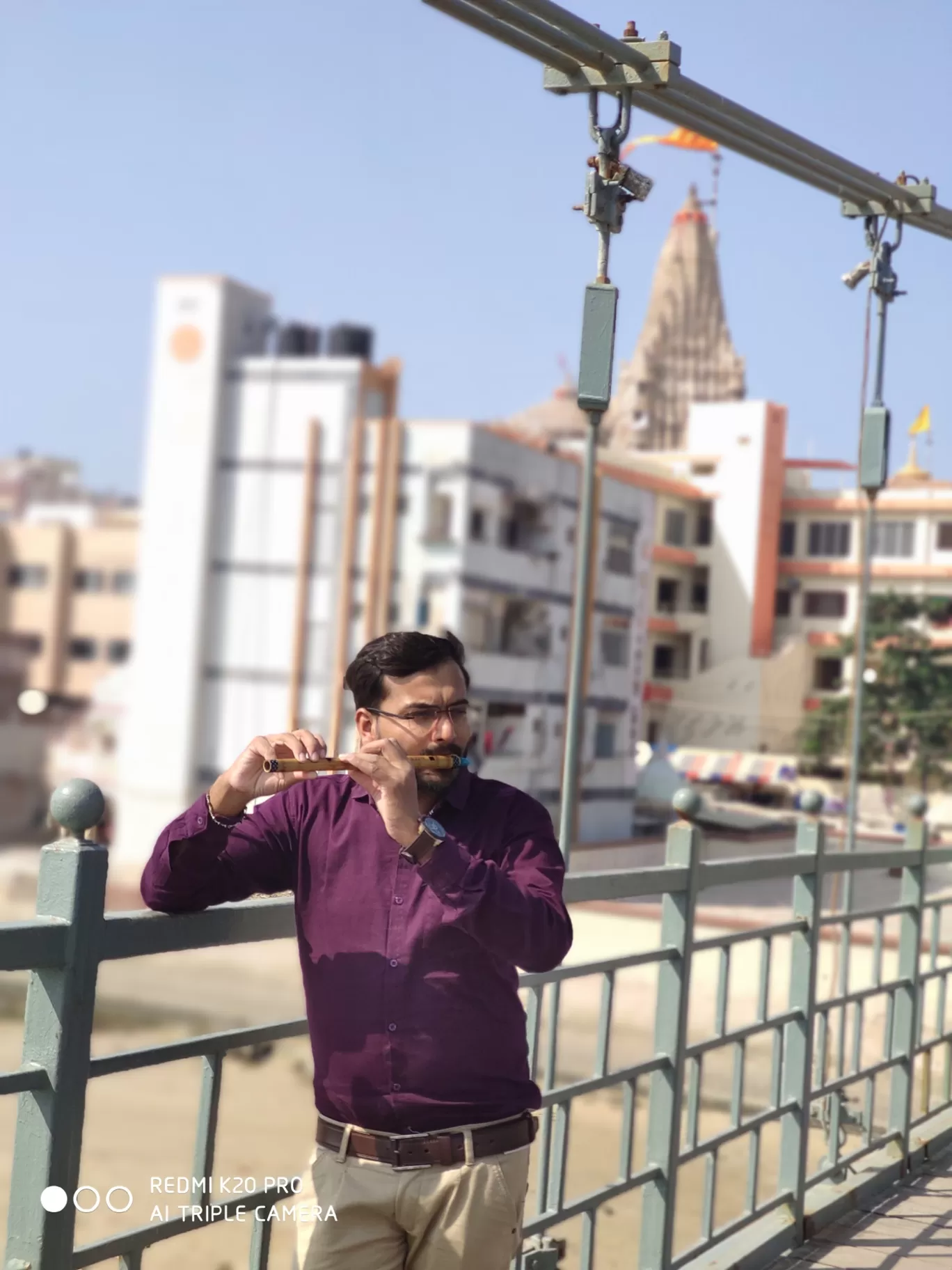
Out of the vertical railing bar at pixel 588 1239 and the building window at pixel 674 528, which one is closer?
the vertical railing bar at pixel 588 1239

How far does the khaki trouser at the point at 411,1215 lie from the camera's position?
1.55 metres

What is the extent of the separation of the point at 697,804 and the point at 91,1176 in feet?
70.2

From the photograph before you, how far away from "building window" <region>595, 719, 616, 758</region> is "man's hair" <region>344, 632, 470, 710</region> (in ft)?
96.3

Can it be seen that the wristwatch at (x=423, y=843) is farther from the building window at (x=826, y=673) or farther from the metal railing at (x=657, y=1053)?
the building window at (x=826, y=673)

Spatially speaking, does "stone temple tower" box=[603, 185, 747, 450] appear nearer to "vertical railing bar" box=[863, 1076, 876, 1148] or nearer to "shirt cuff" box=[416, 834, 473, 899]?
"vertical railing bar" box=[863, 1076, 876, 1148]

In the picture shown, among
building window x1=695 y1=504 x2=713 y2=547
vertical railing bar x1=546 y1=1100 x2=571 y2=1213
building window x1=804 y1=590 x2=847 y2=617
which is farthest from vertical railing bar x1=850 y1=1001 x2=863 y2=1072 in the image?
building window x1=695 y1=504 x2=713 y2=547

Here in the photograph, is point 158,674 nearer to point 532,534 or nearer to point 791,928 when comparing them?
point 532,534

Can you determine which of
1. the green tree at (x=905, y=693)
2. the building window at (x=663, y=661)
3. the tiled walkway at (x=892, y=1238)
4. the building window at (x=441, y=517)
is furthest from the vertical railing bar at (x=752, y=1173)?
the building window at (x=663, y=661)

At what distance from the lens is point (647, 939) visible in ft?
58.7

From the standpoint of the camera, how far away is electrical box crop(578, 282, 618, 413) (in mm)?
2588

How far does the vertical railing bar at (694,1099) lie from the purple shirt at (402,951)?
1.07 metres

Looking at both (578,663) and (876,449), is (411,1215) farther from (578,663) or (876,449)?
(876,449)

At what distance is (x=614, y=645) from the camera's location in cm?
3209

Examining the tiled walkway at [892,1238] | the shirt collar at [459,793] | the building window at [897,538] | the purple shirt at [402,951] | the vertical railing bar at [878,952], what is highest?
the building window at [897,538]
